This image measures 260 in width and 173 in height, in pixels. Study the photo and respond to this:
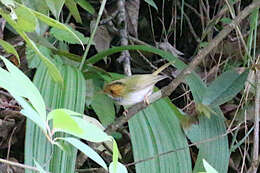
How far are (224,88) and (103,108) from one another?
9.8 inches

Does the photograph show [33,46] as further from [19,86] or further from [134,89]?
[134,89]

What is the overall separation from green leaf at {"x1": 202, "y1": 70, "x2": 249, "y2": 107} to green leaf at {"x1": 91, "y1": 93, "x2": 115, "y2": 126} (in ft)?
0.64

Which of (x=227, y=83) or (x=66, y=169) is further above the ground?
(x=227, y=83)

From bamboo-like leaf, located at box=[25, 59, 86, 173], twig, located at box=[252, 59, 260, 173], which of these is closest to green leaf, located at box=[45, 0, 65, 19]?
bamboo-like leaf, located at box=[25, 59, 86, 173]

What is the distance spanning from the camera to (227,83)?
0.92m

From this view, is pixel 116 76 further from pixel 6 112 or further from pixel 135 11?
pixel 135 11

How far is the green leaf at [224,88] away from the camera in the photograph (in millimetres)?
906

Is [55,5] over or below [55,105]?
over

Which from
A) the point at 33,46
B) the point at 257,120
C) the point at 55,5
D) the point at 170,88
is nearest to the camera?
the point at 33,46

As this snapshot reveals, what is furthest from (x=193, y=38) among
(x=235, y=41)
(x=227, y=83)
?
(x=227, y=83)

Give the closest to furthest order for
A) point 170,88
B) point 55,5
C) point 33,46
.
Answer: point 33,46 < point 170,88 < point 55,5

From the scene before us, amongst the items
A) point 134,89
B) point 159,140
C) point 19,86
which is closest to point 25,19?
point 19,86

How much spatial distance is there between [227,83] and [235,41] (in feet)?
1.46

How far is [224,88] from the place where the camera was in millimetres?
→ 917
